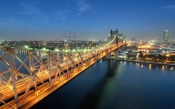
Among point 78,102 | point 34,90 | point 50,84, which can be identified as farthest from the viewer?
point 78,102

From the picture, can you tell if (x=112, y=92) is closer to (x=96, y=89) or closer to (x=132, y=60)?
(x=96, y=89)

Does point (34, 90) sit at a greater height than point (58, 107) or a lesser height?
greater

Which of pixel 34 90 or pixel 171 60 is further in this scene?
pixel 171 60

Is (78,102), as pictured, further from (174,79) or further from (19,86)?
(174,79)

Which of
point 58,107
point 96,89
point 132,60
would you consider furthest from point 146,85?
point 132,60

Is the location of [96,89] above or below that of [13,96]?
below

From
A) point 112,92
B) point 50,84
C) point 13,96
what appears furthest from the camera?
point 112,92

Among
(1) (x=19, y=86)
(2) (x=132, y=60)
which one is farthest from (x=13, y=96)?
(2) (x=132, y=60)

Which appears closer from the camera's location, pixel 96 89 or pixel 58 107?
pixel 58 107

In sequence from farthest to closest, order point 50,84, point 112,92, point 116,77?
point 116,77 < point 112,92 < point 50,84
